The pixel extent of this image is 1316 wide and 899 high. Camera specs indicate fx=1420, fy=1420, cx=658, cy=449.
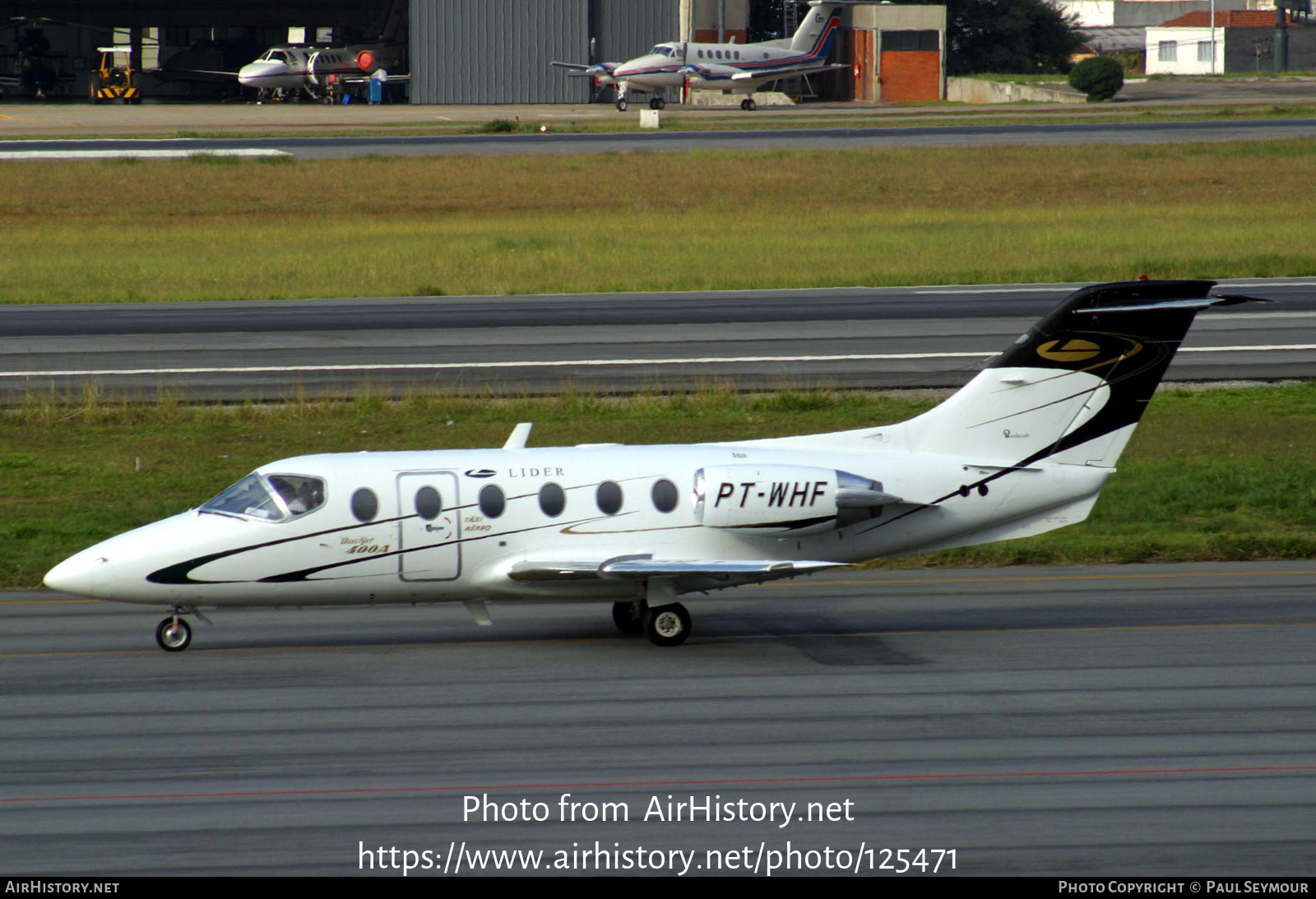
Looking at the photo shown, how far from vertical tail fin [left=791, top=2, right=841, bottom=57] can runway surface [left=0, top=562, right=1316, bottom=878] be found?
92467mm

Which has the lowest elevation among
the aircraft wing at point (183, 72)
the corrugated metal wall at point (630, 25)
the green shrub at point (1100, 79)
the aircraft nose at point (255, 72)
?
the green shrub at point (1100, 79)

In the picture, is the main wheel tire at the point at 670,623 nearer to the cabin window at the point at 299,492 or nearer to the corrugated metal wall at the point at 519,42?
the cabin window at the point at 299,492

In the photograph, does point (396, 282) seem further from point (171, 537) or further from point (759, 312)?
point (171, 537)

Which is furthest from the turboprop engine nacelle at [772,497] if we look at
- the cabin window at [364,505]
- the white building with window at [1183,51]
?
the white building with window at [1183,51]

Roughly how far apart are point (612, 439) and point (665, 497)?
11.2 metres

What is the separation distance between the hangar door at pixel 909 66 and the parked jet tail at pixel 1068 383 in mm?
98826

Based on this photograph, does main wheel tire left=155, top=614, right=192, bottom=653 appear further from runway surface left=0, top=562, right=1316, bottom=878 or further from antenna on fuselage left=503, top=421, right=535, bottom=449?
antenna on fuselage left=503, top=421, right=535, bottom=449

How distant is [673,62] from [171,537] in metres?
89.3

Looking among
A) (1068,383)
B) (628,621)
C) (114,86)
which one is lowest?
(628,621)

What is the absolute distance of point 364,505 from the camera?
15.1 meters

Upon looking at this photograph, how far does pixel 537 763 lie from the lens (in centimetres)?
1210

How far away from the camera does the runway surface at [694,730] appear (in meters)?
10.6

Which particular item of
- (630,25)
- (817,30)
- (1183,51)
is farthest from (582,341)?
(1183,51)

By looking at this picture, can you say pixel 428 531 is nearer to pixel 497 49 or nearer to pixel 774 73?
pixel 774 73
